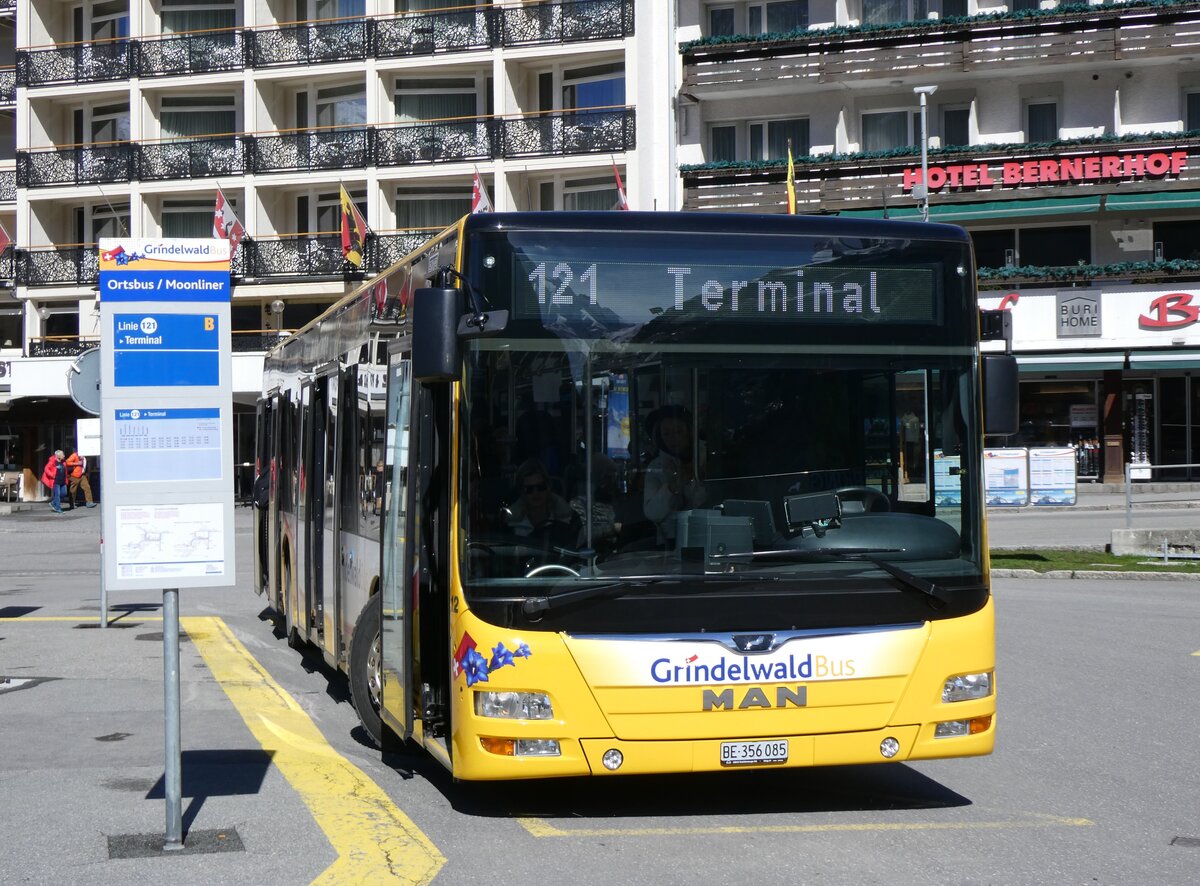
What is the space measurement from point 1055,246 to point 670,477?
36.0 m

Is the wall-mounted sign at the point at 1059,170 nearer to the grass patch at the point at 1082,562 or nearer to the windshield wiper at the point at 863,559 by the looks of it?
the grass patch at the point at 1082,562

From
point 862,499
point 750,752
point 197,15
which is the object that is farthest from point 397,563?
point 197,15

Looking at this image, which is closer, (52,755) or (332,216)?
(52,755)

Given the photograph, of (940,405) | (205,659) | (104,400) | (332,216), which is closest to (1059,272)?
(332,216)

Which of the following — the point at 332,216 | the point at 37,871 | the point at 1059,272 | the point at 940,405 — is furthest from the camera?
the point at 332,216

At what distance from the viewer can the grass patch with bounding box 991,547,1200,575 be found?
69.6ft

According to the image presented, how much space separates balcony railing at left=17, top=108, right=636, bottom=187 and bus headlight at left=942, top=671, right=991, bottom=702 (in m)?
37.8

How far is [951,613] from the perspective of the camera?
24.0 ft

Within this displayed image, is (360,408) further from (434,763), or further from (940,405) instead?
(940,405)

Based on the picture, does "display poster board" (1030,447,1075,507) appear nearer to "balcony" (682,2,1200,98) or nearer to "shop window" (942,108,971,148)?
"shop window" (942,108,971,148)

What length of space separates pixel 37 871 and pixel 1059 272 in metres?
36.4

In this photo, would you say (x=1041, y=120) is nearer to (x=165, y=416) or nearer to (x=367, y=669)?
(x=367, y=669)

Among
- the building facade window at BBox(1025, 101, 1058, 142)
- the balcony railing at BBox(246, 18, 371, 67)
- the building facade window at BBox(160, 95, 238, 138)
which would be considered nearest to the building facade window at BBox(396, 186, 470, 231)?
the balcony railing at BBox(246, 18, 371, 67)

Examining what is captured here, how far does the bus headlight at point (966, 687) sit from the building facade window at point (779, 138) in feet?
118
